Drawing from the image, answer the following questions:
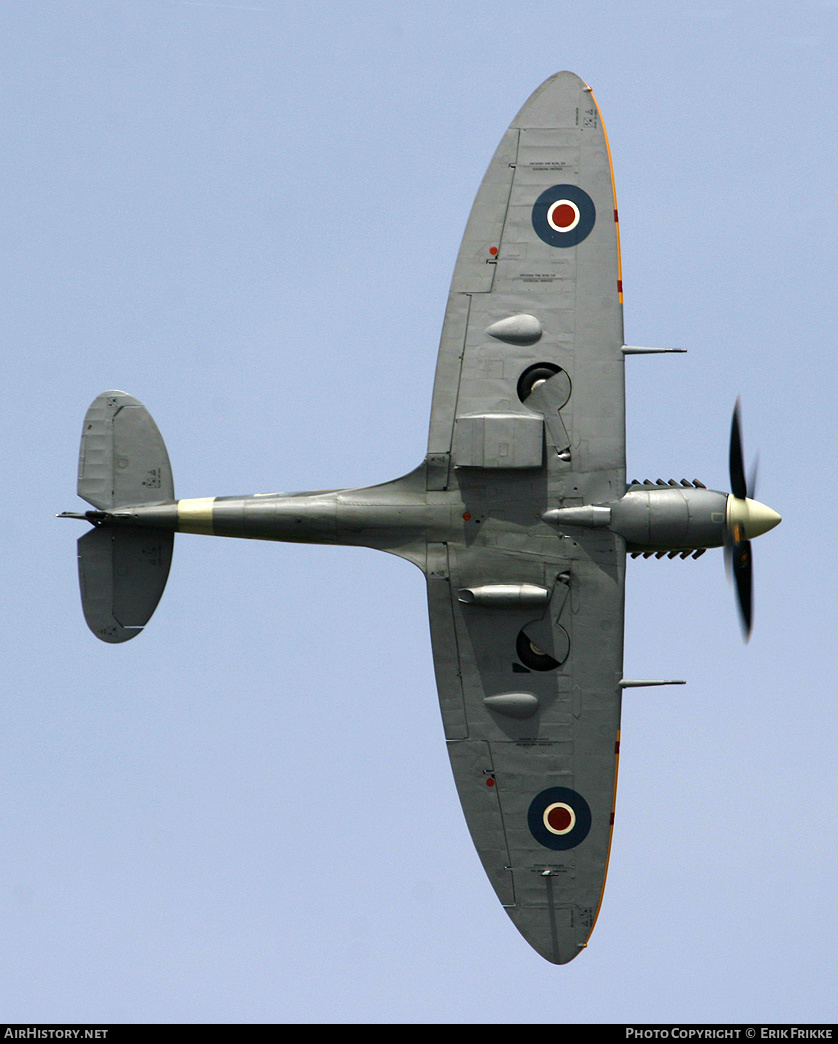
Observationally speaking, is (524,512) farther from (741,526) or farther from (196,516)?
(196,516)

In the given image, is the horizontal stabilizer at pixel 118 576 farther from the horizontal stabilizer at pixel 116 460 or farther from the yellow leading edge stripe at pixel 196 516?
the horizontal stabilizer at pixel 116 460

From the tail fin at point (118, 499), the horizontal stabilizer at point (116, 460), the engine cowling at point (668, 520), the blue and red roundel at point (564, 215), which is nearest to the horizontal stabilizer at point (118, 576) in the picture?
the tail fin at point (118, 499)

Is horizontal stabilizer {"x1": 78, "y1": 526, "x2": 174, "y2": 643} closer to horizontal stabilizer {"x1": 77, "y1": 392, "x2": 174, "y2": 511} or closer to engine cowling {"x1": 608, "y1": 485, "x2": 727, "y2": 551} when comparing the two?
horizontal stabilizer {"x1": 77, "y1": 392, "x2": 174, "y2": 511}

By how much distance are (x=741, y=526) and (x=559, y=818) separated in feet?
16.6

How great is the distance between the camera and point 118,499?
18172 mm

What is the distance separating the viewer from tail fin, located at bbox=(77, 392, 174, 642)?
1819 centimetres

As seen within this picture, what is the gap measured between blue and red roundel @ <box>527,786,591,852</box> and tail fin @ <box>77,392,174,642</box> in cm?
655

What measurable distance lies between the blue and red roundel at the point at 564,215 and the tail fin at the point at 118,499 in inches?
254

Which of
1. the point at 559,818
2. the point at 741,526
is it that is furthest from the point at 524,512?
the point at 559,818

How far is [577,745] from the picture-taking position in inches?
715

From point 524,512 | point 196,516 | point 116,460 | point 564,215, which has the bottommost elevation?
point 196,516

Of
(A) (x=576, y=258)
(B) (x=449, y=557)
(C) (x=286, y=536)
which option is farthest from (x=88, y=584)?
(A) (x=576, y=258)

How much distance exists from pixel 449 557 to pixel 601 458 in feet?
8.61

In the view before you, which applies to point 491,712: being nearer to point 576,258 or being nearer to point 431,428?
point 431,428
